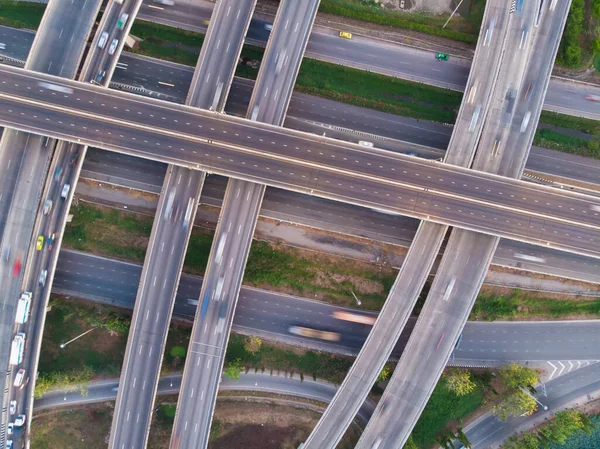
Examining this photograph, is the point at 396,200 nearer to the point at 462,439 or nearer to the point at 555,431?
the point at 462,439

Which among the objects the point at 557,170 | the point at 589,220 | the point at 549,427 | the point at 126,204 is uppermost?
the point at 557,170

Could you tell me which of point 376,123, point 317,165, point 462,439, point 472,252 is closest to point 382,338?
point 472,252

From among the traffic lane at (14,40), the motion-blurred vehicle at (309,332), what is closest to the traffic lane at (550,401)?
the motion-blurred vehicle at (309,332)

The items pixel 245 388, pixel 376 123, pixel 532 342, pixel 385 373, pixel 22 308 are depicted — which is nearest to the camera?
pixel 22 308

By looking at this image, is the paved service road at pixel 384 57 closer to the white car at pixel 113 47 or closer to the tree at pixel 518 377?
the white car at pixel 113 47

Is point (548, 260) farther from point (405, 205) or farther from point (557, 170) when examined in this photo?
point (405, 205)

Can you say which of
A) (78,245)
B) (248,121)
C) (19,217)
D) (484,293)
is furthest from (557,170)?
(19,217)
